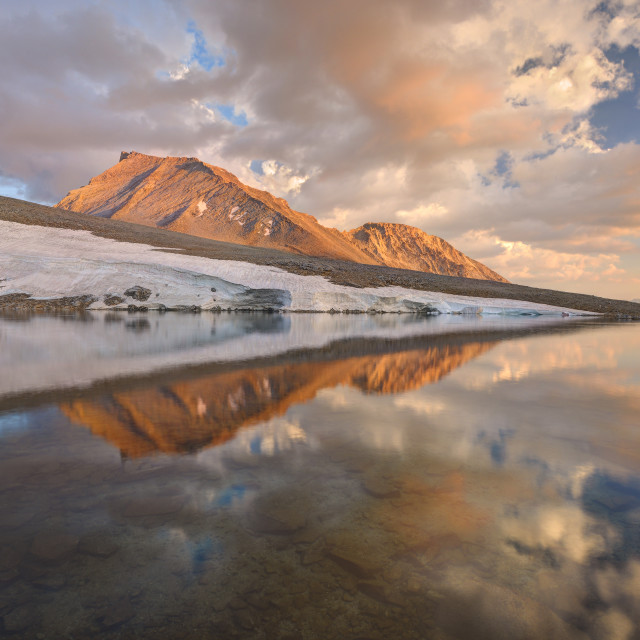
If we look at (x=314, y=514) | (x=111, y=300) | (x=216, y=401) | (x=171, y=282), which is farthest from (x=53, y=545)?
(x=171, y=282)

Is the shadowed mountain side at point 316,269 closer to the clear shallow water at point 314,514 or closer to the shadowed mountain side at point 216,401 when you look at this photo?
the shadowed mountain side at point 216,401

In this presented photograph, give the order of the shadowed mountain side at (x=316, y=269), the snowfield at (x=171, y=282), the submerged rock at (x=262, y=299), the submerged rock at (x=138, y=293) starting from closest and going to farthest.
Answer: the submerged rock at (x=138, y=293) → the snowfield at (x=171, y=282) → the submerged rock at (x=262, y=299) → the shadowed mountain side at (x=316, y=269)

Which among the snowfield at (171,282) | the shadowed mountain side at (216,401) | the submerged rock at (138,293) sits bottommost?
the shadowed mountain side at (216,401)

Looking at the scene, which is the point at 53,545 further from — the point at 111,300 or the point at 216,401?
the point at 111,300

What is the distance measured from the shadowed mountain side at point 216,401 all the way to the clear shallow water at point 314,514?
0.17 feet

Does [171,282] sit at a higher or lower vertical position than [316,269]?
lower

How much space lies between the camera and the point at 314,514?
3.34 meters

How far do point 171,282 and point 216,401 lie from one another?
31376 mm

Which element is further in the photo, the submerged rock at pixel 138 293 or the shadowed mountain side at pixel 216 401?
the submerged rock at pixel 138 293

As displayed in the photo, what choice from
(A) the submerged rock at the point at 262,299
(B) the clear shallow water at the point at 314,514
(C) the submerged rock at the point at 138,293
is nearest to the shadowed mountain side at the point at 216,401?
(B) the clear shallow water at the point at 314,514

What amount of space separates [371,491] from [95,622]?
7.38 feet

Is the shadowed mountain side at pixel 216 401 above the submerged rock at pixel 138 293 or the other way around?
the other way around

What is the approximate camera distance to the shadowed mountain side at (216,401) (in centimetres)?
509

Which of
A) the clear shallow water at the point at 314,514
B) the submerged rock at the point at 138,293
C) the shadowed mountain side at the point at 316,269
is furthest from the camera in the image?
the shadowed mountain side at the point at 316,269
